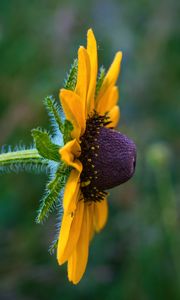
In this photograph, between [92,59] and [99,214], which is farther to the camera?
[99,214]

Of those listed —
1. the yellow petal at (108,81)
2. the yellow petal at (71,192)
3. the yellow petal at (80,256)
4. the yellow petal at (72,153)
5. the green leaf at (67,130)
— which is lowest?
the yellow petal at (80,256)

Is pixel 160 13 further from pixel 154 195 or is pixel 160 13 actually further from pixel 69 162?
pixel 69 162

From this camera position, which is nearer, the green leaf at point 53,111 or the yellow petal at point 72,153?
the yellow petal at point 72,153

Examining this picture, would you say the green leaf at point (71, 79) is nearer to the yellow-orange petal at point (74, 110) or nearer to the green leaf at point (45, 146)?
the yellow-orange petal at point (74, 110)

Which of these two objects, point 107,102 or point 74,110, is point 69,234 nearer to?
point 74,110

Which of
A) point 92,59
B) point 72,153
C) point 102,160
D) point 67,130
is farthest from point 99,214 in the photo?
point 92,59

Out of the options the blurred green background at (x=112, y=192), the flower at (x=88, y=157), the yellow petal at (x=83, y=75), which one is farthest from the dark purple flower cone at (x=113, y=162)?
the blurred green background at (x=112, y=192)
